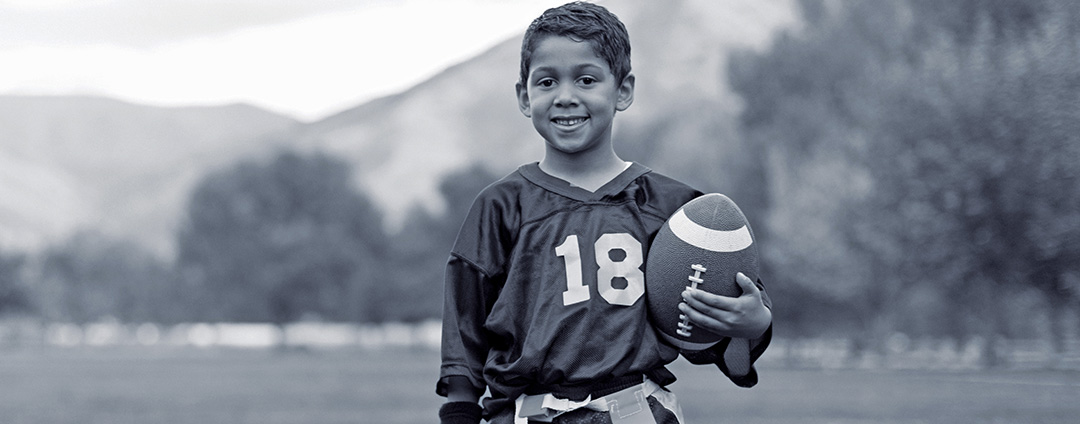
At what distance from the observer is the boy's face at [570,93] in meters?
3.32

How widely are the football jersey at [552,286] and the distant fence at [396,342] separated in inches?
1570

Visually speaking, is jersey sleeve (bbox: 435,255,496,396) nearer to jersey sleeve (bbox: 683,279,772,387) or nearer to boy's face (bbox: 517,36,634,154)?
boy's face (bbox: 517,36,634,154)

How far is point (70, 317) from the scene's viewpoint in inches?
4267

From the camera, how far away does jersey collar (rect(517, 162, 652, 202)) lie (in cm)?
335

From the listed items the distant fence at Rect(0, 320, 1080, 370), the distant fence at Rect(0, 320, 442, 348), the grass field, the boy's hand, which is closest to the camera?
the boy's hand

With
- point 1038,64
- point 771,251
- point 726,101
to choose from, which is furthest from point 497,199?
point 726,101

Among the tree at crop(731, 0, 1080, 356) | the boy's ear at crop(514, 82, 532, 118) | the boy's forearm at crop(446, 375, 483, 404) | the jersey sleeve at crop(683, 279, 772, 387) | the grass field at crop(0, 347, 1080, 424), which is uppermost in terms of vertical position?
the tree at crop(731, 0, 1080, 356)

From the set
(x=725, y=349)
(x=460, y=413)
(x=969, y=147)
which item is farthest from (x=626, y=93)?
(x=969, y=147)

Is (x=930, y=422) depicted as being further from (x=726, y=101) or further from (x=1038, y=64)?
(x=726, y=101)

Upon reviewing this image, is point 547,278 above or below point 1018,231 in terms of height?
below

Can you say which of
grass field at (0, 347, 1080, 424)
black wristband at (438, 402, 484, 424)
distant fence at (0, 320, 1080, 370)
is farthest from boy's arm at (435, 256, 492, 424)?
distant fence at (0, 320, 1080, 370)

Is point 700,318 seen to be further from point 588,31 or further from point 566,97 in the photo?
point 588,31

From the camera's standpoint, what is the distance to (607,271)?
10.6 feet

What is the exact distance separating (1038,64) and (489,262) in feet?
71.1
